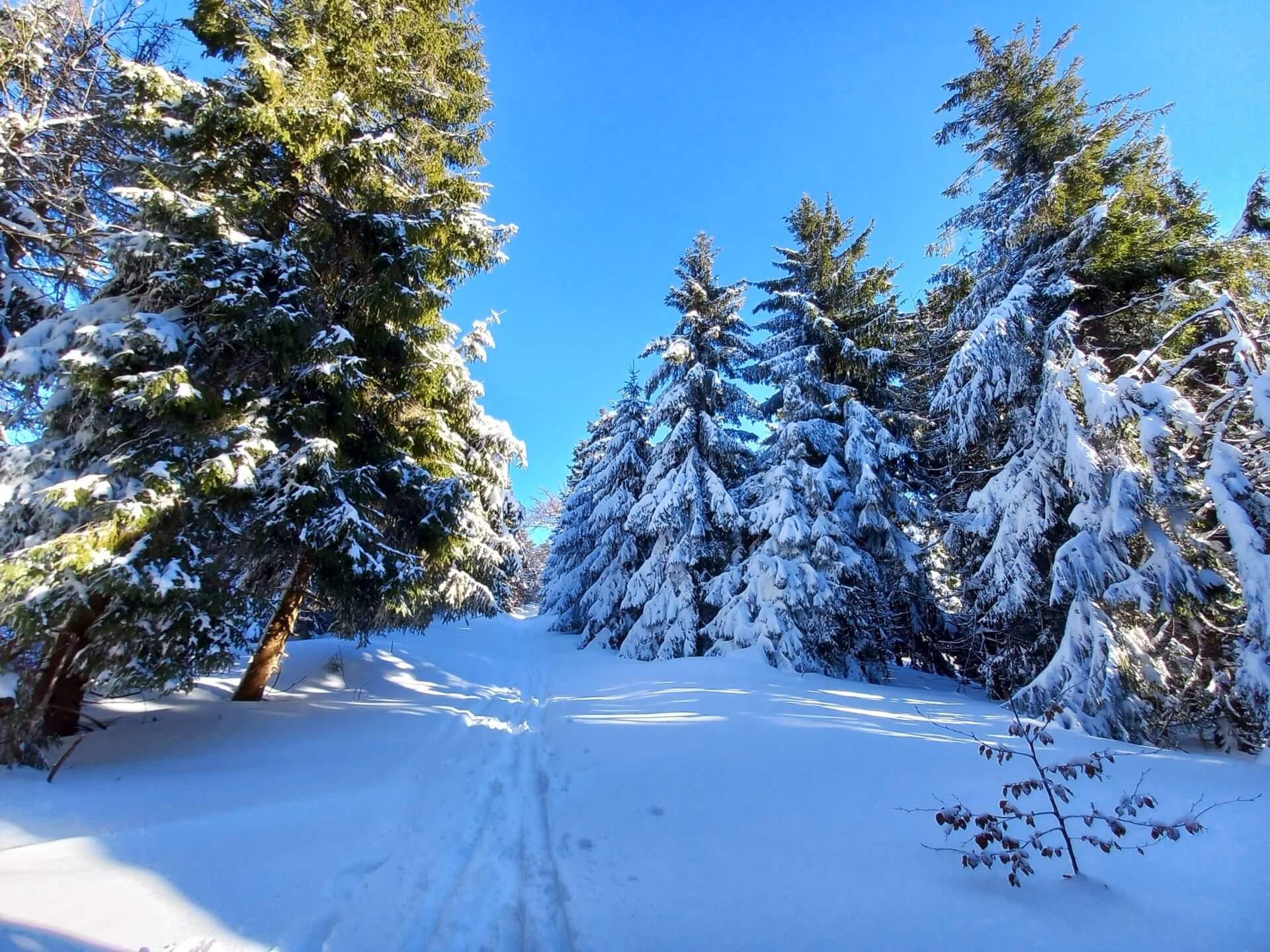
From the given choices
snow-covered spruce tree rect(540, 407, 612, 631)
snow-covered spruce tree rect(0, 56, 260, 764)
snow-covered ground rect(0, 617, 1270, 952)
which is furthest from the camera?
snow-covered spruce tree rect(540, 407, 612, 631)

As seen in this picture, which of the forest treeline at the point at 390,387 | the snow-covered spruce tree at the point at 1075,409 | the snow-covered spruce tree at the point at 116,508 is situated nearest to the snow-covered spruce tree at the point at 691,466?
the forest treeline at the point at 390,387

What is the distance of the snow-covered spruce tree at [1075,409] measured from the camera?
5.85 m

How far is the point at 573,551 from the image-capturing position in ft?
71.5

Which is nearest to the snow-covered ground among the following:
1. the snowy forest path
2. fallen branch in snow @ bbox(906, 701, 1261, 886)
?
A: the snowy forest path

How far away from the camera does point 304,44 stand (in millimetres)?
6039

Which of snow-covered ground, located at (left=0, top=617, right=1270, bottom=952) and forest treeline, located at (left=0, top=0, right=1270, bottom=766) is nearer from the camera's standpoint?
snow-covered ground, located at (left=0, top=617, right=1270, bottom=952)

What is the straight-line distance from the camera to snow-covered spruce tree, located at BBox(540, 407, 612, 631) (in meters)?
19.8

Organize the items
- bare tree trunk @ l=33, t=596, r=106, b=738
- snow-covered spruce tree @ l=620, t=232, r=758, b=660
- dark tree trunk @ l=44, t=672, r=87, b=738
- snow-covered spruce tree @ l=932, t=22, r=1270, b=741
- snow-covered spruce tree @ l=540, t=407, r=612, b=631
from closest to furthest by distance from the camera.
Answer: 1. bare tree trunk @ l=33, t=596, r=106, b=738
2. dark tree trunk @ l=44, t=672, r=87, b=738
3. snow-covered spruce tree @ l=932, t=22, r=1270, b=741
4. snow-covered spruce tree @ l=620, t=232, r=758, b=660
5. snow-covered spruce tree @ l=540, t=407, r=612, b=631

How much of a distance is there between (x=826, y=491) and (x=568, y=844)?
29.8 ft

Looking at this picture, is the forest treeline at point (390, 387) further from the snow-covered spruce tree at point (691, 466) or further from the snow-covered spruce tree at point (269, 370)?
the snow-covered spruce tree at point (691, 466)

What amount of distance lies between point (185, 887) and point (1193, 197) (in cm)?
1553

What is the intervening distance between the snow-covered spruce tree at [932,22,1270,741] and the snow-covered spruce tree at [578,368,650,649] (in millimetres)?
8893

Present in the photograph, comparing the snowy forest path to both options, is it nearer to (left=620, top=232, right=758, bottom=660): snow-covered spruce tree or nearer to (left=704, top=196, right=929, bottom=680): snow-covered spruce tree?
(left=704, top=196, right=929, bottom=680): snow-covered spruce tree

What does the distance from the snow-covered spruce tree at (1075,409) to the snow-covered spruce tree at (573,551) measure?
1273cm
